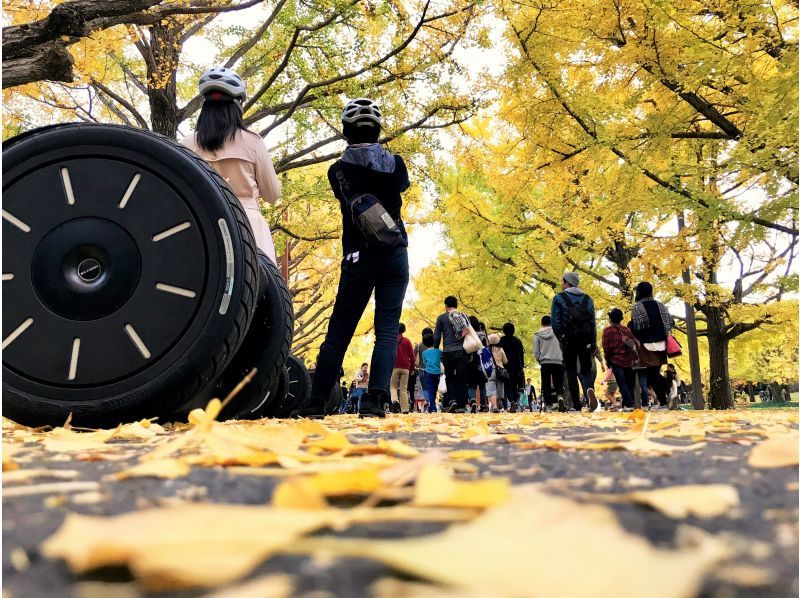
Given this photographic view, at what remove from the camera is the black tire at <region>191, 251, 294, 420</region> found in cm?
345

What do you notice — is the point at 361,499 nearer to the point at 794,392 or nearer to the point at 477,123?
the point at 477,123

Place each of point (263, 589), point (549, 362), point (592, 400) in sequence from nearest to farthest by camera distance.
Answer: point (263, 589) < point (592, 400) < point (549, 362)

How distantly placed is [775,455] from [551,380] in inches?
411

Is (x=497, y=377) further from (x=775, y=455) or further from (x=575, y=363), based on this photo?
(x=775, y=455)

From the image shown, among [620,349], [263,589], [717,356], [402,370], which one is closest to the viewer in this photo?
[263,589]

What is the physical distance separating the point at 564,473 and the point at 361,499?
0.44 m

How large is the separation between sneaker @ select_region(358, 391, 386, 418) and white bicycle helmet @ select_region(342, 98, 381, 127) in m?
1.84

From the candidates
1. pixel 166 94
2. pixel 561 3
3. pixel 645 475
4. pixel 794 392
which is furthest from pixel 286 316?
pixel 794 392

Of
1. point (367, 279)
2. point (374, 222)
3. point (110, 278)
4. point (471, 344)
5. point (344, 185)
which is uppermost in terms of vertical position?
point (344, 185)

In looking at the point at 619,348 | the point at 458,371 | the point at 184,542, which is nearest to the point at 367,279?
the point at 184,542

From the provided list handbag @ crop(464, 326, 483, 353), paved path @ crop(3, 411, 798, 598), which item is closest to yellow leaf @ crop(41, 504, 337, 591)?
paved path @ crop(3, 411, 798, 598)

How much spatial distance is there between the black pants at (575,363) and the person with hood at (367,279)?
5.37 m

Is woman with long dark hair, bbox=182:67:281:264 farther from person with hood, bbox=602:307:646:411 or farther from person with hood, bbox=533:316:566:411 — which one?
person with hood, bbox=602:307:646:411

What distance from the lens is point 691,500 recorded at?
854 mm
